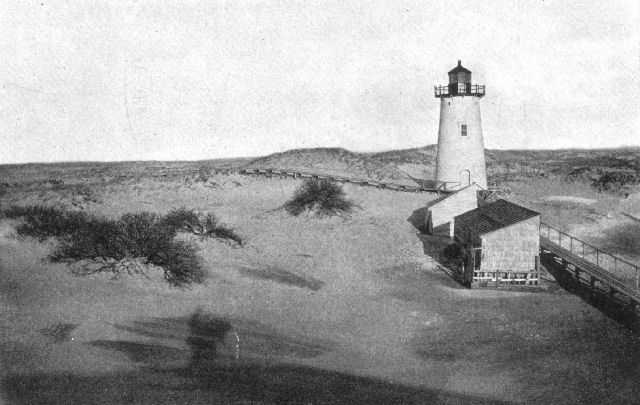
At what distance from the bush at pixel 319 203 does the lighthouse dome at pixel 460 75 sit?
31.1 feet

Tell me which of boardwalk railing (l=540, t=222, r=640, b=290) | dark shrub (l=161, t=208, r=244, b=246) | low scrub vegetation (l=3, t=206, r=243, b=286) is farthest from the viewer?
dark shrub (l=161, t=208, r=244, b=246)

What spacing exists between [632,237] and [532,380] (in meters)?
17.2

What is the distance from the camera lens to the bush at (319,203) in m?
28.4

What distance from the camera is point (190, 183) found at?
35.9 meters

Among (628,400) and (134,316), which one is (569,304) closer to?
(628,400)

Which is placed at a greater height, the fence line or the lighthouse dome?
the lighthouse dome

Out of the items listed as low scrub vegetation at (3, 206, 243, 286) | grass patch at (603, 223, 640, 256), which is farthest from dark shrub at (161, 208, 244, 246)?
grass patch at (603, 223, 640, 256)

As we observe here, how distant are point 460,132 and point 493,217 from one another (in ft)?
39.5

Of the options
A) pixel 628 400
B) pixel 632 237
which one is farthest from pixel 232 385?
pixel 632 237

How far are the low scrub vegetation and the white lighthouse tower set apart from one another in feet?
57.1

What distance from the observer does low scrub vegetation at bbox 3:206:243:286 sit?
17.9 metres

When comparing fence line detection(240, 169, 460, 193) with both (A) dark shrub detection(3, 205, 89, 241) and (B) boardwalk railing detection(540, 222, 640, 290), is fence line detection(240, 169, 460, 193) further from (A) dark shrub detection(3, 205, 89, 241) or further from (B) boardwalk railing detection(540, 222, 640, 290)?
(A) dark shrub detection(3, 205, 89, 241)

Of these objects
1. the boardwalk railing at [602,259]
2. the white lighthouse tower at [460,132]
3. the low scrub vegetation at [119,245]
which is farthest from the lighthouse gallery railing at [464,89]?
the low scrub vegetation at [119,245]

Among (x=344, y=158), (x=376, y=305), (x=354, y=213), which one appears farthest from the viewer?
(x=344, y=158)
